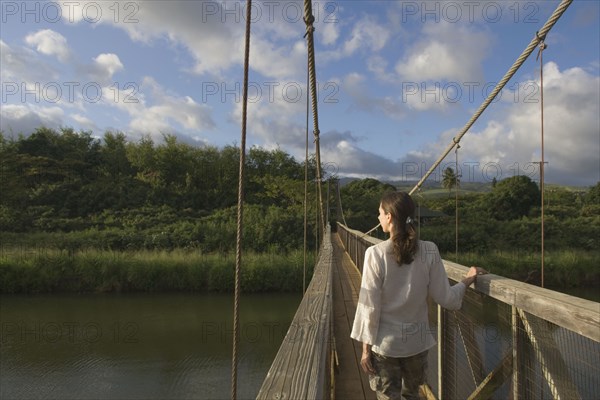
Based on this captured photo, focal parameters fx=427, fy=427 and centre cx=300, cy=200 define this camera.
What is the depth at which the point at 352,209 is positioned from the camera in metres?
24.8

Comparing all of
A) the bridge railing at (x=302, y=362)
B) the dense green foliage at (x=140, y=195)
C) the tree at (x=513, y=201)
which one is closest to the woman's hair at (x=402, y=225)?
the bridge railing at (x=302, y=362)

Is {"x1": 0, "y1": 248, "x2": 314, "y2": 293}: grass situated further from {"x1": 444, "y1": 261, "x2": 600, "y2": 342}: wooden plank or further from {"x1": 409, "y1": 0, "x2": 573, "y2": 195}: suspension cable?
{"x1": 444, "y1": 261, "x2": 600, "y2": 342}: wooden plank

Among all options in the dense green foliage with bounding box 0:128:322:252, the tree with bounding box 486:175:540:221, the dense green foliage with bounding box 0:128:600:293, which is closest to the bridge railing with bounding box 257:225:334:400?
the dense green foliage with bounding box 0:128:600:293

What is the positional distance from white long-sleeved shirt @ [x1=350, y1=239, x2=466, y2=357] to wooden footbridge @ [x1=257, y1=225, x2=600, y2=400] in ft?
0.49

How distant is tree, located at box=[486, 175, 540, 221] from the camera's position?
2616 centimetres

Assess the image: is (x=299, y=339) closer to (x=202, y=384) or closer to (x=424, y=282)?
(x=424, y=282)

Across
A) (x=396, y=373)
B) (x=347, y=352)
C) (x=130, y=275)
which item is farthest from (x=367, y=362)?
(x=130, y=275)

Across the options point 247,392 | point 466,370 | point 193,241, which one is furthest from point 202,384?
point 193,241

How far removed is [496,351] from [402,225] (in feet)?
3.33

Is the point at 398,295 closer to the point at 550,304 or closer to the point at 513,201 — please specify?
the point at 550,304

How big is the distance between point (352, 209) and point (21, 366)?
18.6 metres

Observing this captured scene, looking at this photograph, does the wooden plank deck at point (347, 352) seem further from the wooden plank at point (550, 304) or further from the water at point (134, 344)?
the water at point (134, 344)

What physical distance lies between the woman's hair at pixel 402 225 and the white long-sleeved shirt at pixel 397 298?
24mm

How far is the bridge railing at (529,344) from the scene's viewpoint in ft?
2.94
